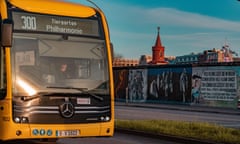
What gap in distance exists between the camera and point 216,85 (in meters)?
40.0

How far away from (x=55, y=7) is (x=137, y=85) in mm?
39167

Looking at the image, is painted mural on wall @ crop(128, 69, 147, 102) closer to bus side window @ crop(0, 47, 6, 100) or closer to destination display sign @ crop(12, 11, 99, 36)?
destination display sign @ crop(12, 11, 99, 36)

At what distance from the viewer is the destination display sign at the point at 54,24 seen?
10.4 metres

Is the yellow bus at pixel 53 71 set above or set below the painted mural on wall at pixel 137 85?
above

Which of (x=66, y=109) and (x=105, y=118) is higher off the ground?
(x=66, y=109)

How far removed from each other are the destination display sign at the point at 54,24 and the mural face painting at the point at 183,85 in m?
28.4

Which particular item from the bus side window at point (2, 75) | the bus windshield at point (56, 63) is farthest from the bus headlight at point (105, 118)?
the bus side window at point (2, 75)

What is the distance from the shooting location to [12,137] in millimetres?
9922

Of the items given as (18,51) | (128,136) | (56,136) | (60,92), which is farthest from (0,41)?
(128,136)

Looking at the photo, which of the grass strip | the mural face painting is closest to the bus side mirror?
the grass strip

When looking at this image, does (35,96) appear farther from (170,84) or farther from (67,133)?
(170,84)

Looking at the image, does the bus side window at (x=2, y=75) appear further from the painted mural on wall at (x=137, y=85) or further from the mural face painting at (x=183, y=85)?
the painted mural on wall at (x=137, y=85)

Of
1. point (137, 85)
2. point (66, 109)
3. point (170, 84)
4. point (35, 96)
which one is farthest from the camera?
point (137, 85)

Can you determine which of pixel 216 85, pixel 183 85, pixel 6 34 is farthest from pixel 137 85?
pixel 6 34
